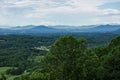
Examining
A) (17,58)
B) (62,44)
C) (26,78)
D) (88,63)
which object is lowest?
(17,58)

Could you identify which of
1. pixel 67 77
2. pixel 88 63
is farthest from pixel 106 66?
pixel 67 77

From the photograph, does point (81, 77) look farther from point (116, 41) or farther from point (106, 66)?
point (116, 41)

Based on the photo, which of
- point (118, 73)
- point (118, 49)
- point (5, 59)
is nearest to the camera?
point (118, 73)

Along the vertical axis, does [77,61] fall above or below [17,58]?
above

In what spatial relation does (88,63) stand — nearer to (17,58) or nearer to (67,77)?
(67,77)

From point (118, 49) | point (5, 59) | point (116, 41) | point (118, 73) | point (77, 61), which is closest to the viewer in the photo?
point (77, 61)

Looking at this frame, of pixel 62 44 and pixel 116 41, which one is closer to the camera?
pixel 62 44

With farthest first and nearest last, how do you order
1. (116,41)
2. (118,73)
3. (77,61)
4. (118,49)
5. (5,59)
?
(5,59) → (116,41) → (118,49) → (118,73) → (77,61)

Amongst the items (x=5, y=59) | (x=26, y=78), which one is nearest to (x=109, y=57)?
(x=26, y=78)

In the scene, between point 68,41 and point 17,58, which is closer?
point 68,41
